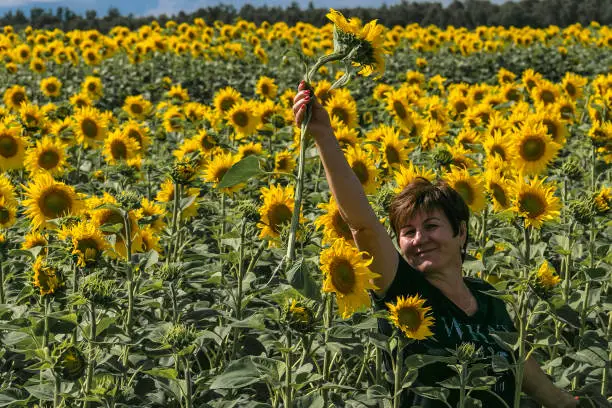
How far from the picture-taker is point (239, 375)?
7.99 ft

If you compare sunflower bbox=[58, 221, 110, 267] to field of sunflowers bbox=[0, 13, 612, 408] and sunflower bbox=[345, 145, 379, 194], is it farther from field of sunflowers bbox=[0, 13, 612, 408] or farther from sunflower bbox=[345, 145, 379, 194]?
sunflower bbox=[345, 145, 379, 194]

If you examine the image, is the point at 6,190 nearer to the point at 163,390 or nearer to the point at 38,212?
the point at 38,212

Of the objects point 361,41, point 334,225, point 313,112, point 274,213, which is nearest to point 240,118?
point 274,213

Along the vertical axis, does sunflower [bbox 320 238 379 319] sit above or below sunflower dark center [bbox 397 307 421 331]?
above

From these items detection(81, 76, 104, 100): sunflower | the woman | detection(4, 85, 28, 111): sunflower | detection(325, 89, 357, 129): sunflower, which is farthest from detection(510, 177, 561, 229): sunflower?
detection(81, 76, 104, 100): sunflower

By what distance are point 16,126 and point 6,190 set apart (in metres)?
1.48

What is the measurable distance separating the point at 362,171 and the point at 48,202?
65.7 inches

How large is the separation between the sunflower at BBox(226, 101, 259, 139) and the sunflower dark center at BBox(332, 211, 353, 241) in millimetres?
3010

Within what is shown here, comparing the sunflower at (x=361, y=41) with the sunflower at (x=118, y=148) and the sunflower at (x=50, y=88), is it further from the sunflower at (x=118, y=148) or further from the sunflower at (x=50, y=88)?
the sunflower at (x=50, y=88)

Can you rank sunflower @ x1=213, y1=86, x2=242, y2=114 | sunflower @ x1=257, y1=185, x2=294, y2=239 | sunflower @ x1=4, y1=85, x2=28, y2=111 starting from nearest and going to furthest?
sunflower @ x1=257, y1=185, x2=294, y2=239 < sunflower @ x1=213, y1=86, x2=242, y2=114 < sunflower @ x1=4, y1=85, x2=28, y2=111

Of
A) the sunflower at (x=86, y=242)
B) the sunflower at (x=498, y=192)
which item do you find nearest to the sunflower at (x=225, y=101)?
the sunflower at (x=498, y=192)

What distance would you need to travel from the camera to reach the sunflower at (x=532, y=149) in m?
4.41

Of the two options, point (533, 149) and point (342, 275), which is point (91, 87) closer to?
point (533, 149)

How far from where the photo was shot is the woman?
273cm
